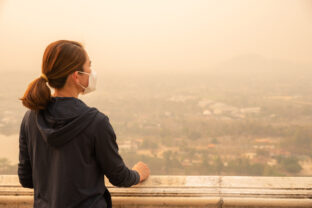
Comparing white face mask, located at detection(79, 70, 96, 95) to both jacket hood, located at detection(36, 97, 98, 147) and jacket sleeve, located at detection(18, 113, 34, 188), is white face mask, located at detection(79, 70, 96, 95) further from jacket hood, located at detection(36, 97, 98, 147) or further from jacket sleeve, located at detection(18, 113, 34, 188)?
jacket sleeve, located at detection(18, 113, 34, 188)

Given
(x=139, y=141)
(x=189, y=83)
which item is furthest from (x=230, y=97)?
(x=139, y=141)

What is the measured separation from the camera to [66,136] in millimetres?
748

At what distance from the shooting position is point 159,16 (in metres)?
4.74

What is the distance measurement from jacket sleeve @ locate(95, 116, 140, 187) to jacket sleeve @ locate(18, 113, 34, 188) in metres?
0.27

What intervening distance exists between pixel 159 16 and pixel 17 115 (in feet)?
10.7

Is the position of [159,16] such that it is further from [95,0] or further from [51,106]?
[51,106]

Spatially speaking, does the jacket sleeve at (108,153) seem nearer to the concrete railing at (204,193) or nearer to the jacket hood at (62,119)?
the jacket hood at (62,119)

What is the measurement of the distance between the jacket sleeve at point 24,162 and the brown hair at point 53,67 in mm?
143

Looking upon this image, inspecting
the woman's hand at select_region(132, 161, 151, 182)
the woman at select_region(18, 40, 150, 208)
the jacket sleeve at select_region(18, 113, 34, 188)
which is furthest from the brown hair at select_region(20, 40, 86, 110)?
the woman's hand at select_region(132, 161, 151, 182)

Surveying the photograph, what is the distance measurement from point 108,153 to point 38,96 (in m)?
0.26

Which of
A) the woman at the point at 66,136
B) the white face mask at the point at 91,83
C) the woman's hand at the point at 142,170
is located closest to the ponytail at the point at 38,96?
the woman at the point at 66,136

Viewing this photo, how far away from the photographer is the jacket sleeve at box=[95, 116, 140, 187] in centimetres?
77

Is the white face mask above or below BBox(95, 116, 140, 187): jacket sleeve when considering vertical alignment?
above

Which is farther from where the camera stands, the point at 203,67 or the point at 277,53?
the point at 203,67
